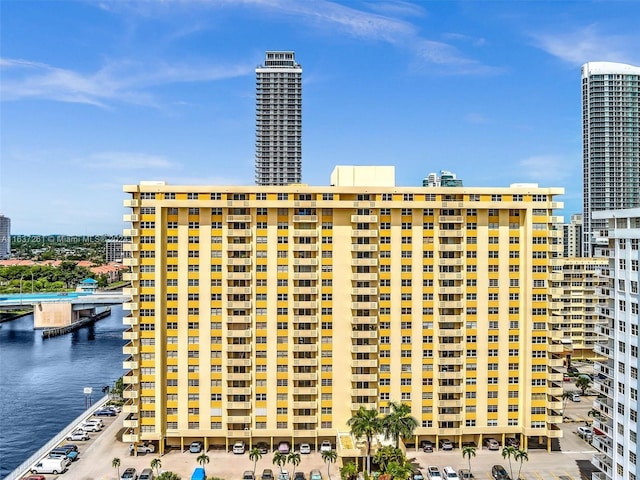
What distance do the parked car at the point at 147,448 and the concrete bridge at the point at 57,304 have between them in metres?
112

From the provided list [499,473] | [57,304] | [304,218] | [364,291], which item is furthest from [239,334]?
[57,304]

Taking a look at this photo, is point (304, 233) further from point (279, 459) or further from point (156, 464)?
point (156, 464)

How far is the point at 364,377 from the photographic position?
75.8 m

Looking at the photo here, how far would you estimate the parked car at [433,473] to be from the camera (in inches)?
2635

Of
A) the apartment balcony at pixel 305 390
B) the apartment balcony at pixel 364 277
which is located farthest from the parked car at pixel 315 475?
the apartment balcony at pixel 364 277

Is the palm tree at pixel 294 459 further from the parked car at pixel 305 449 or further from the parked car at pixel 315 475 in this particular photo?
the parked car at pixel 305 449

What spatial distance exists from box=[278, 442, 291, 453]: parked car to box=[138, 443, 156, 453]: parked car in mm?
17686

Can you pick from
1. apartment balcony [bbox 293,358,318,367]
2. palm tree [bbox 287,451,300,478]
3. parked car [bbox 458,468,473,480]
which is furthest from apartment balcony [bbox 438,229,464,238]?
palm tree [bbox 287,451,300,478]

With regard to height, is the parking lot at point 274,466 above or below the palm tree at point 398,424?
below

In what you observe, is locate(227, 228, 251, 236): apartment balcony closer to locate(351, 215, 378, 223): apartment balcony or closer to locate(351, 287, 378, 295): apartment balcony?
locate(351, 215, 378, 223): apartment balcony

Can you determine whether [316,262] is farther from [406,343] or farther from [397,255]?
[406,343]

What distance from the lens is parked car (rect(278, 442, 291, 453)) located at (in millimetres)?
75050

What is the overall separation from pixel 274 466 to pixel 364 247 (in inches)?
1260

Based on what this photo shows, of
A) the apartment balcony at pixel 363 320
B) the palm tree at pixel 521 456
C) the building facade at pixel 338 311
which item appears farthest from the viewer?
the apartment balcony at pixel 363 320
